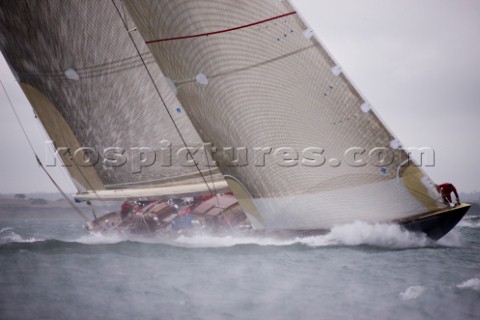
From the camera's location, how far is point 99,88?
528 inches

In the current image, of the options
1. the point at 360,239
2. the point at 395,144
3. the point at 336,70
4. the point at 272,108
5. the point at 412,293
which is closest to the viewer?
the point at 412,293

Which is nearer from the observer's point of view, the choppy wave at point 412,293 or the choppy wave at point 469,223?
the choppy wave at point 412,293

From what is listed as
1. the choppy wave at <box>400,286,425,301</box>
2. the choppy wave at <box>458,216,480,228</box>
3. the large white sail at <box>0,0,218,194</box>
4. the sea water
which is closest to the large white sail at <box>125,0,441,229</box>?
the sea water

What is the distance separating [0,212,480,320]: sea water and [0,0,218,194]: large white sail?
120 inches

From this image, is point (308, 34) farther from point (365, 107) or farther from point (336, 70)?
point (365, 107)

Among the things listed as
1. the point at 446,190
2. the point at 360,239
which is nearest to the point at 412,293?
the point at 360,239

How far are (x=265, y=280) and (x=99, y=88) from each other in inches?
298

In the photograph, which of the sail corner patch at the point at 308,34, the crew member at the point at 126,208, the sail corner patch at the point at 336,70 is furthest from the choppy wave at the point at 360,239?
the crew member at the point at 126,208

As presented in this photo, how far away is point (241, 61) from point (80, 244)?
318 inches

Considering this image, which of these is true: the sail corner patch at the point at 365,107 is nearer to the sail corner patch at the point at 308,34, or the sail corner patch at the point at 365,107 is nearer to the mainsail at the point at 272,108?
the mainsail at the point at 272,108

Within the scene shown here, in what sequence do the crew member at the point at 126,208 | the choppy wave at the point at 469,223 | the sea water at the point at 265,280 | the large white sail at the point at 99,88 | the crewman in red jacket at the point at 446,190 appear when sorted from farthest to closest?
the choppy wave at the point at 469,223
the crew member at the point at 126,208
the large white sail at the point at 99,88
the crewman in red jacket at the point at 446,190
the sea water at the point at 265,280

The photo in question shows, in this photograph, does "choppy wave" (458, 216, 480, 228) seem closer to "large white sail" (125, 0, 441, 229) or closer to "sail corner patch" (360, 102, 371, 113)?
"large white sail" (125, 0, 441, 229)

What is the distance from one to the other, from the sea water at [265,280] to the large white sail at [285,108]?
2.60ft

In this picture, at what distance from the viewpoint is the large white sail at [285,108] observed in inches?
364
